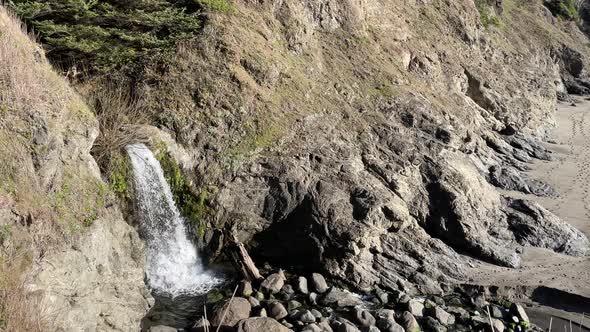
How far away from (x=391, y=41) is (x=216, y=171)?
13.0 meters

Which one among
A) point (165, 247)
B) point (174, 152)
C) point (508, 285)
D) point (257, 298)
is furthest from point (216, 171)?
point (508, 285)

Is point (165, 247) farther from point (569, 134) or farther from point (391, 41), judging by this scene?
point (569, 134)

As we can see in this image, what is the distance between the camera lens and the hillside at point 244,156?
10188 mm

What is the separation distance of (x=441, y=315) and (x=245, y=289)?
16.9ft

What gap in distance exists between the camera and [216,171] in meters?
14.8

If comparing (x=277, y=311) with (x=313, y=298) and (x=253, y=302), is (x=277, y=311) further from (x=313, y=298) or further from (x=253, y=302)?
(x=313, y=298)

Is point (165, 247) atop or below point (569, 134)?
below

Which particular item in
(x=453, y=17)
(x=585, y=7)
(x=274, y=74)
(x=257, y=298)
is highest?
(x=585, y=7)

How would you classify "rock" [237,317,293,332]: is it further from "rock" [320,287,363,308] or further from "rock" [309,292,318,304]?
"rock" [320,287,363,308]

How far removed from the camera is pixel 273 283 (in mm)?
12945

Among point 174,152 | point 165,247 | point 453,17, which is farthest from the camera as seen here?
point 453,17

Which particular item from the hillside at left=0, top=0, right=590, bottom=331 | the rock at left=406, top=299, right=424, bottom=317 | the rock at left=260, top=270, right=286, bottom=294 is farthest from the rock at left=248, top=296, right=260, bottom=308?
the rock at left=406, top=299, right=424, bottom=317

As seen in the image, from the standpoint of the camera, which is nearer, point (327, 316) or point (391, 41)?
point (327, 316)

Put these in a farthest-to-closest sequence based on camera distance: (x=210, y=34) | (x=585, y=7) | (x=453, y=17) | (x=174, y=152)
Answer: (x=585, y=7) < (x=453, y=17) < (x=210, y=34) < (x=174, y=152)
